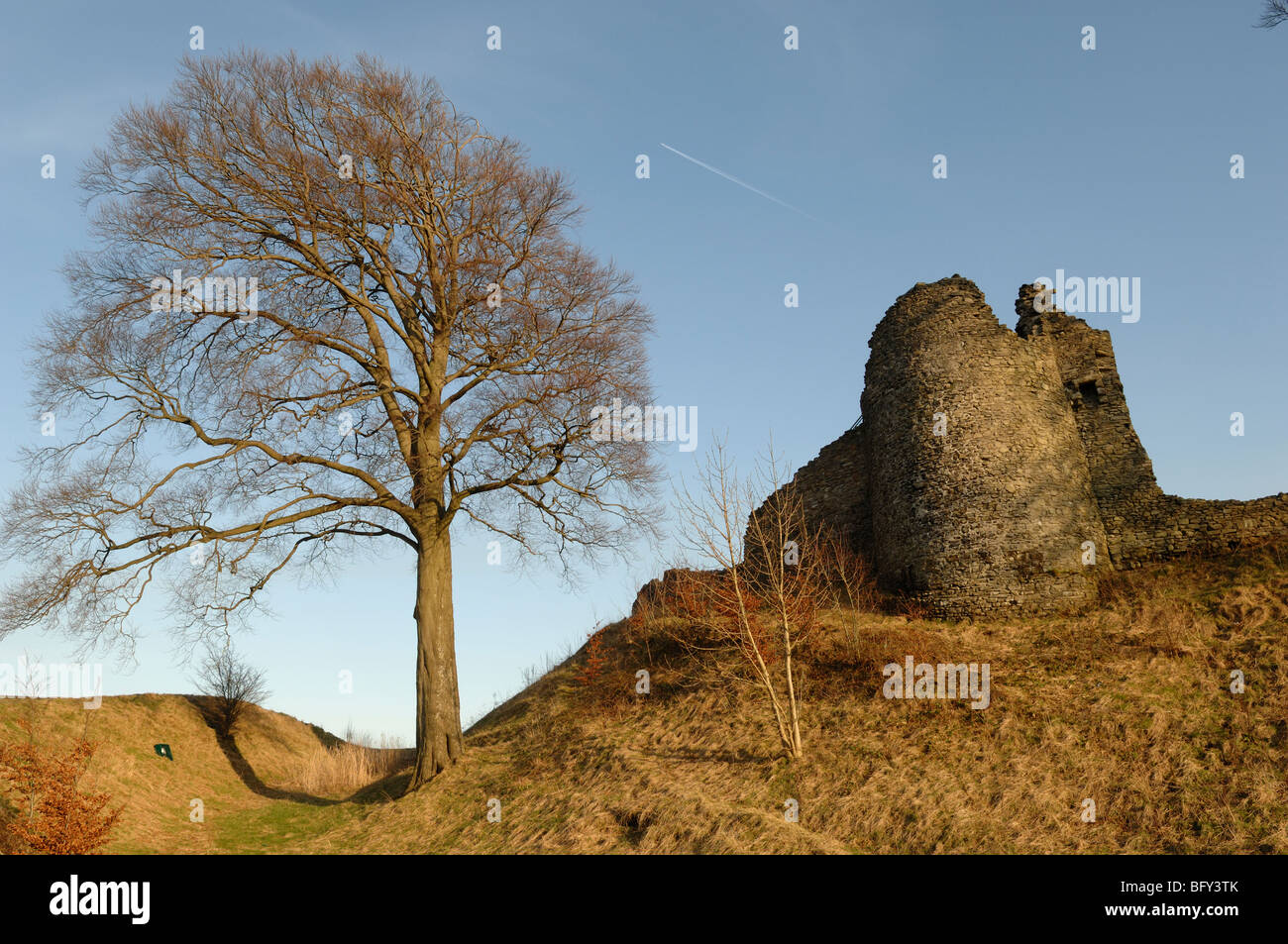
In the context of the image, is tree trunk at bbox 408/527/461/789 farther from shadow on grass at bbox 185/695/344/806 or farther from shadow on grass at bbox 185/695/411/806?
shadow on grass at bbox 185/695/344/806

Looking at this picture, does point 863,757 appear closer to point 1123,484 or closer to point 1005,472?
point 1005,472

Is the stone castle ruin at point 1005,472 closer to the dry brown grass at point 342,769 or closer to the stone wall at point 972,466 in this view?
the stone wall at point 972,466

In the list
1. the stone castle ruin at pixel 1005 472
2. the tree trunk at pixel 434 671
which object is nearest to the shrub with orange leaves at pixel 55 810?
the tree trunk at pixel 434 671

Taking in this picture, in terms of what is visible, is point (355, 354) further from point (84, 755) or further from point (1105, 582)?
point (1105, 582)

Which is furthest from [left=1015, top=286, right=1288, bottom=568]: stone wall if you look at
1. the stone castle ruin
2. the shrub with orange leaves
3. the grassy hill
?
the shrub with orange leaves

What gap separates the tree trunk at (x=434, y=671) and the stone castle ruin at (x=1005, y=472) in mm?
10009

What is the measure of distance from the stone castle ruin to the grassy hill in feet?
3.00

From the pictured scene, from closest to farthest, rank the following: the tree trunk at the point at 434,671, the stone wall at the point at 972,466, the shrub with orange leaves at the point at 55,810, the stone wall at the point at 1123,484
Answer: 1. the shrub with orange leaves at the point at 55,810
2. the tree trunk at the point at 434,671
3. the stone wall at the point at 1123,484
4. the stone wall at the point at 972,466

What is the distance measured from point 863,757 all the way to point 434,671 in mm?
8393

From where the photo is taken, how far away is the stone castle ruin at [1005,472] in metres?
18.8

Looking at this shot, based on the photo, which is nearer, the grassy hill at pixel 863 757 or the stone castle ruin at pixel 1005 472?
the grassy hill at pixel 863 757

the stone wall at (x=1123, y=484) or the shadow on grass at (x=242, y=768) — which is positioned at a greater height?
the stone wall at (x=1123, y=484)
